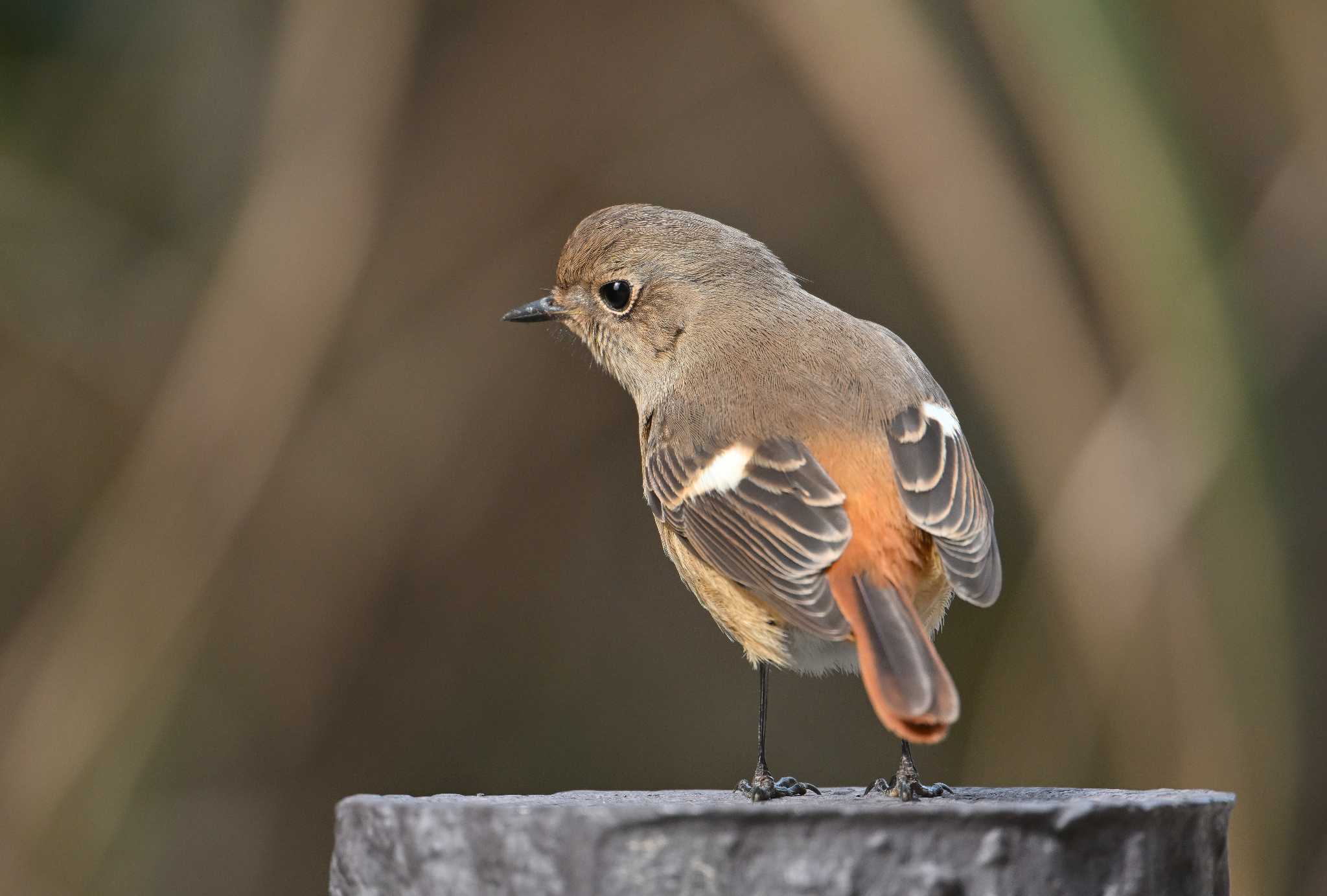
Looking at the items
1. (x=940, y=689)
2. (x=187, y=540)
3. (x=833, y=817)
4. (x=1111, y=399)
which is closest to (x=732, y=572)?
(x=940, y=689)

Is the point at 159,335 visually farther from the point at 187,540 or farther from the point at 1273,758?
the point at 1273,758

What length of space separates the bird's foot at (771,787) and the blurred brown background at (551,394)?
4.25ft

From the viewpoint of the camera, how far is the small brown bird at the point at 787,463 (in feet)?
8.37

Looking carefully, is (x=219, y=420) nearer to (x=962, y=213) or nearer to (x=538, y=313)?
(x=538, y=313)

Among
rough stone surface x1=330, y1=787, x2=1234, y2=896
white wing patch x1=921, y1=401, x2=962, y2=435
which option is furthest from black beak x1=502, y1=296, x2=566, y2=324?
rough stone surface x1=330, y1=787, x2=1234, y2=896

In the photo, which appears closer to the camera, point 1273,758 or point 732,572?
point 732,572

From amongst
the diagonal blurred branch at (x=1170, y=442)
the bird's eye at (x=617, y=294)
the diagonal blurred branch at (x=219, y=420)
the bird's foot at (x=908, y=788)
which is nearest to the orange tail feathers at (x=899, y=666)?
the bird's foot at (x=908, y=788)

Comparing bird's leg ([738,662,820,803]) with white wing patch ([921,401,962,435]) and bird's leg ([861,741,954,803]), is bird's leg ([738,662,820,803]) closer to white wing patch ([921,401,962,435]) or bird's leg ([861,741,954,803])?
bird's leg ([861,741,954,803])

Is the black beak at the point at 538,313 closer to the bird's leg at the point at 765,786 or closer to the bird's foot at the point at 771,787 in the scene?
the bird's leg at the point at 765,786

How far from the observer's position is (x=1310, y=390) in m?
5.40

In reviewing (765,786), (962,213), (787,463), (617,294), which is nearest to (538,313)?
(617,294)

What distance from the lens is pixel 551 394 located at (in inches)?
211

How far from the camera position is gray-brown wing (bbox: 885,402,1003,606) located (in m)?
2.56

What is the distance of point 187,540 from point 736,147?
221 centimetres
